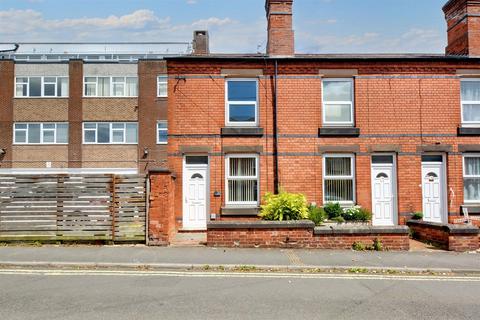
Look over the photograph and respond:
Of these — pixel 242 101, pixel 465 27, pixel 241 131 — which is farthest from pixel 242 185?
pixel 465 27

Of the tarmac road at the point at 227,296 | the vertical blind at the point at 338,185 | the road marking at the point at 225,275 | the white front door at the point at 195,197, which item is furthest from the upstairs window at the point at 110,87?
the tarmac road at the point at 227,296

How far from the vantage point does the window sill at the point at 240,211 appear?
49.7 ft

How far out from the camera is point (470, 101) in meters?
15.9

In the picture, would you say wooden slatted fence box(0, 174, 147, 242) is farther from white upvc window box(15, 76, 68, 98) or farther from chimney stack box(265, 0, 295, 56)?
white upvc window box(15, 76, 68, 98)

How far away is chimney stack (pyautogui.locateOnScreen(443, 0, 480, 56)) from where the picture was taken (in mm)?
15891

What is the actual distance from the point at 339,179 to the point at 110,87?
974 inches

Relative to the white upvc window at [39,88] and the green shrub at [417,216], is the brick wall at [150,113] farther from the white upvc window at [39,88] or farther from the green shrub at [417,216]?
the green shrub at [417,216]

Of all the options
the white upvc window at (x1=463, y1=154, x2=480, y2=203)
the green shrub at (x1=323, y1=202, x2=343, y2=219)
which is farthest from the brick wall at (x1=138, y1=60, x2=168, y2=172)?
the white upvc window at (x1=463, y1=154, x2=480, y2=203)

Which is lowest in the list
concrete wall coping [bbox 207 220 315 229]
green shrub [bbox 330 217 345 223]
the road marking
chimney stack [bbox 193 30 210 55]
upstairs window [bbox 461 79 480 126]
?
the road marking

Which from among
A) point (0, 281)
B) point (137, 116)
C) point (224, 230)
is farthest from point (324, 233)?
point (137, 116)

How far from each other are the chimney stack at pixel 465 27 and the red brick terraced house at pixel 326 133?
0.48 feet

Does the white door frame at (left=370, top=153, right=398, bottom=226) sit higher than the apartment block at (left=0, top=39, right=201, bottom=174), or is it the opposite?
the apartment block at (left=0, top=39, right=201, bottom=174)

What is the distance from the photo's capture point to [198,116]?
51.3 feet

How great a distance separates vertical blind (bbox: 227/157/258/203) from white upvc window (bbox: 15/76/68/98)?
79.3 feet
